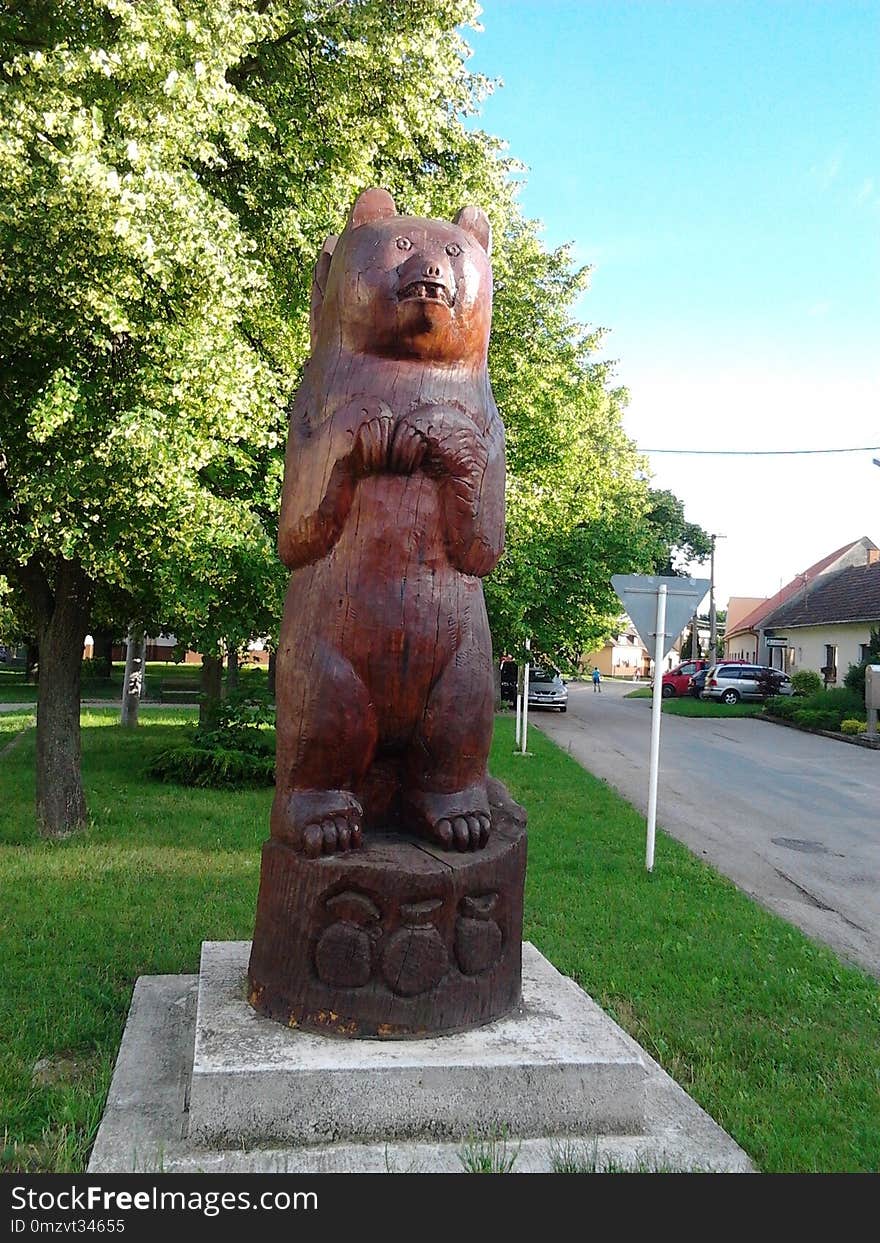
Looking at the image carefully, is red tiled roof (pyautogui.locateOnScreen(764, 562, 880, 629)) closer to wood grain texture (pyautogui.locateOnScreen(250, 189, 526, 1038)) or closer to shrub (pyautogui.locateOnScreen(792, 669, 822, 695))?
shrub (pyautogui.locateOnScreen(792, 669, 822, 695))

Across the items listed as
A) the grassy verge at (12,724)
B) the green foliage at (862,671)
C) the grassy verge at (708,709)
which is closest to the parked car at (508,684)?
the grassy verge at (708,709)

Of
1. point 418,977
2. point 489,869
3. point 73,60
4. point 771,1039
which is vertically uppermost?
point 73,60

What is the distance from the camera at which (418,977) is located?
3.46 m

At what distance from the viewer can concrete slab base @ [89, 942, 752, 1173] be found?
3.07 metres

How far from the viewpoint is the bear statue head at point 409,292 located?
12.0 ft

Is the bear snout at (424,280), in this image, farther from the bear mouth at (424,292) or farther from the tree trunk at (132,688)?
the tree trunk at (132,688)

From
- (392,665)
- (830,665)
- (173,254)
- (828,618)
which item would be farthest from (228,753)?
(828,618)

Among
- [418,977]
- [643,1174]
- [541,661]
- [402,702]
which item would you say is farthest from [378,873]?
[541,661]

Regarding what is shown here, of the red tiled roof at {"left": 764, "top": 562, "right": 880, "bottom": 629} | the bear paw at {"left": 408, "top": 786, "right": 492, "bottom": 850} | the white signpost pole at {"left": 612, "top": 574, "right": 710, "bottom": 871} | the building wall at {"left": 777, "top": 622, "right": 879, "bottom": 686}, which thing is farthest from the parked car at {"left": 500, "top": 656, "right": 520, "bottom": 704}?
the bear paw at {"left": 408, "top": 786, "right": 492, "bottom": 850}

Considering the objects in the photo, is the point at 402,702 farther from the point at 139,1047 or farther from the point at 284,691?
the point at 139,1047

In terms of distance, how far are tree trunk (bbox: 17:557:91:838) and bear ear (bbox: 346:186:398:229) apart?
5.70 metres

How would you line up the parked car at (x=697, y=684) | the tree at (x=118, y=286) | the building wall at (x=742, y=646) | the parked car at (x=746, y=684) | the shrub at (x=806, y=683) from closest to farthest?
1. the tree at (x=118, y=286)
2. the shrub at (x=806, y=683)
3. the parked car at (x=746, y=684)
4. the parked car at (x=697, y=684)
5. the building wall at (x=742, y=646)

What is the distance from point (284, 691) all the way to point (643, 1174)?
2099 mm

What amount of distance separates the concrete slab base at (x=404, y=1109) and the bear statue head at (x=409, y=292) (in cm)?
258
